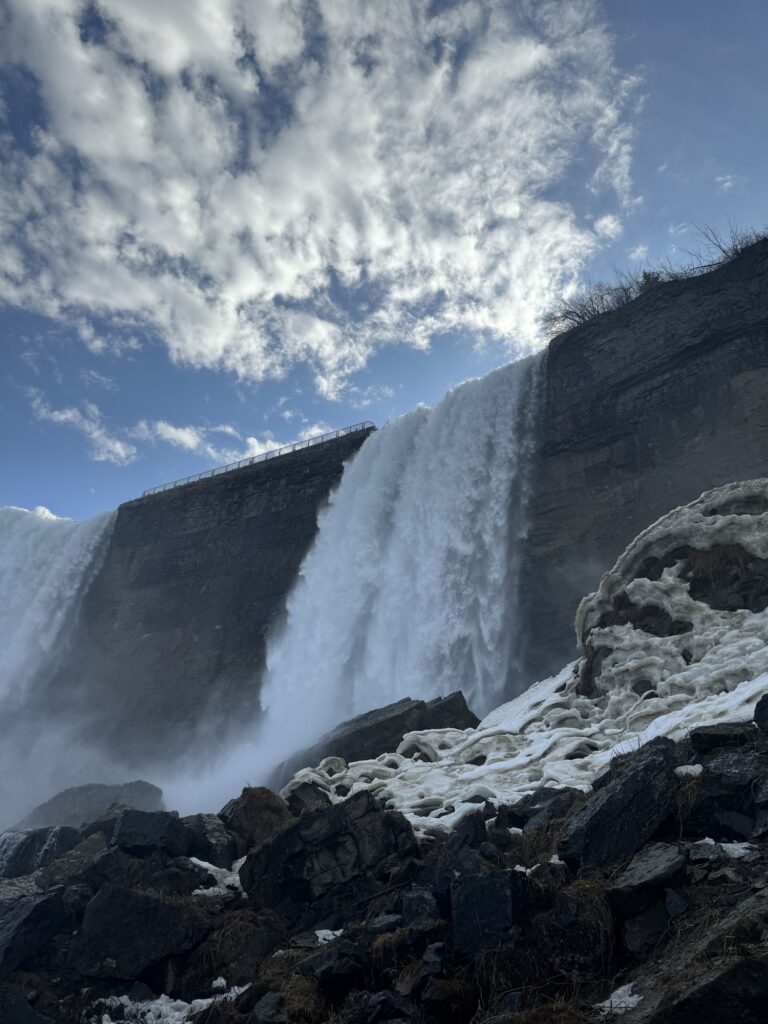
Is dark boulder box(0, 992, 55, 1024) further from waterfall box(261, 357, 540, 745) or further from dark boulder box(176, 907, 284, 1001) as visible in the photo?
waterfall box(261, 357, 540, 745)

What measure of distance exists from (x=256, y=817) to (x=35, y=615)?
3768 cm

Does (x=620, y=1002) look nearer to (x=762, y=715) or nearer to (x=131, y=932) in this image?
(x=762, y=715)

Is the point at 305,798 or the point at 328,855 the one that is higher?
the point at 305,798

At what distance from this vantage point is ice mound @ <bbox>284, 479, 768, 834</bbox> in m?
8.69

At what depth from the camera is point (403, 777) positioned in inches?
421

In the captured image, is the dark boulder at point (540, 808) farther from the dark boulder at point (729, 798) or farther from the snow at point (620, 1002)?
the snow at point (620, 1002)

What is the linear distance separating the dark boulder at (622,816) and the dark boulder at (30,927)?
218 inches

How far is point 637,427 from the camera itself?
2455 cm

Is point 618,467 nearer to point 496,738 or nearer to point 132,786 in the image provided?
point 496,738

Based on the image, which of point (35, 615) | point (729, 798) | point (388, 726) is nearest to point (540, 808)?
point (729, 798)

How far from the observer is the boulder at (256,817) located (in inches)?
361

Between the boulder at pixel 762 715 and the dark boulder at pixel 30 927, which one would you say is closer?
the boulder at pixel 762 715

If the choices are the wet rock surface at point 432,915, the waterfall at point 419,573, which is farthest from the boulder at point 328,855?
the waterfall at point 419,573

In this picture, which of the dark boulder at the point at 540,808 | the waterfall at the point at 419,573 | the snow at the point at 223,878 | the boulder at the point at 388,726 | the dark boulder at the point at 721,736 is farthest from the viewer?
the waterfall at the point at 419,573
